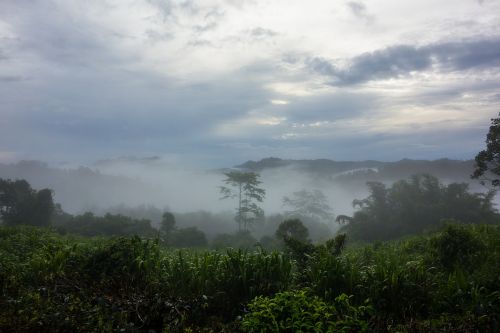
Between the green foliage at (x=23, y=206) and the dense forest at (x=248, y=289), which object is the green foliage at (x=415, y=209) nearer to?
the dense forest at (x=248, y=289)

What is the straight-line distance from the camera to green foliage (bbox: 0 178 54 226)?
117 feet

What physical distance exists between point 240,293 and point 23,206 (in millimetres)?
35743

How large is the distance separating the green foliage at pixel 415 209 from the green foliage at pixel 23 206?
1149 inches

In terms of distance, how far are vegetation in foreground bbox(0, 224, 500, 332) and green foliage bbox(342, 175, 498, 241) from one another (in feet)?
95.2

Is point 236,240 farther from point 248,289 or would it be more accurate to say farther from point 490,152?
point 248,289

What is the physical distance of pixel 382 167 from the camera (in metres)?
127

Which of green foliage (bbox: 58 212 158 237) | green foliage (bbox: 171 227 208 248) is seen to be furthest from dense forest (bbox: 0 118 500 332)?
green foliage (bbox: 171 227 208 248)

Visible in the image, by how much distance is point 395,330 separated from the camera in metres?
4.89

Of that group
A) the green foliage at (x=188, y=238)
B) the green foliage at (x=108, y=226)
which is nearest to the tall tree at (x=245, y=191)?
the green foliage at (x=188, y=238)

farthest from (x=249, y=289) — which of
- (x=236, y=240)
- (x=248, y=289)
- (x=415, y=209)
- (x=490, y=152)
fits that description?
(x=415, y=209)

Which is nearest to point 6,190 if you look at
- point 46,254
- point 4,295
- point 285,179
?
point 46,254

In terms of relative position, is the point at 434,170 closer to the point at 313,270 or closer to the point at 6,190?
the point at 6,190

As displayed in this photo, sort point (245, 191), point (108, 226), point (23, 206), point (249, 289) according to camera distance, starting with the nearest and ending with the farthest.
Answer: point (249, 289)
point (108, 226)
point (23, 206)
point (245, 191)

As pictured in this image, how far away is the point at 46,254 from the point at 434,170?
112 meters
